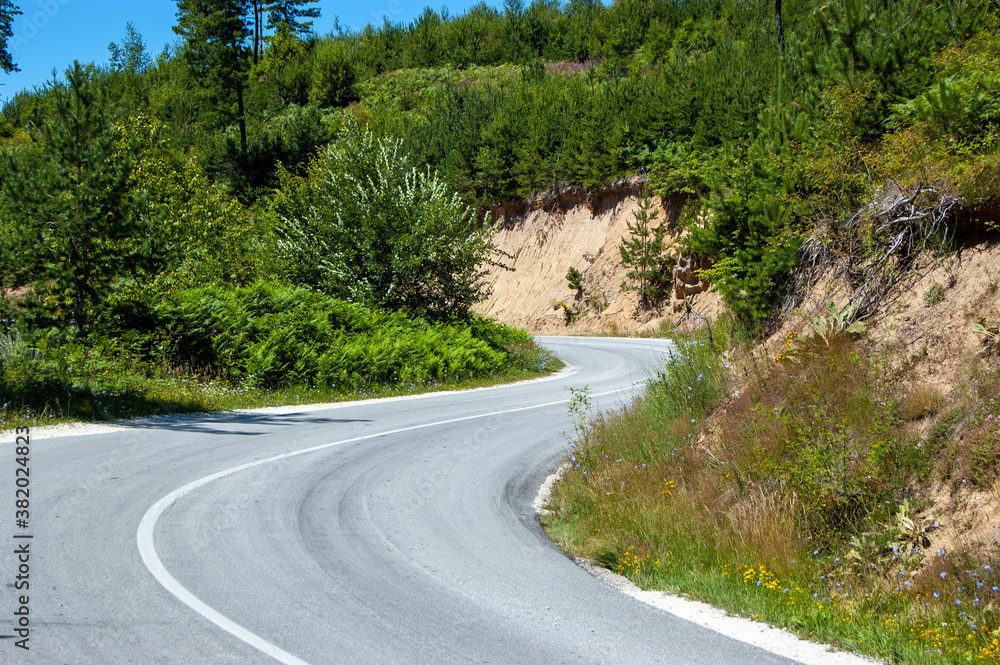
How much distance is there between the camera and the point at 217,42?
51219mm

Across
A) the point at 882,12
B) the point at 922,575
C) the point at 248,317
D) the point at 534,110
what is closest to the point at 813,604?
the point at 922,575

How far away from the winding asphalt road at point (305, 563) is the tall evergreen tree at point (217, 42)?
4827 centimetres

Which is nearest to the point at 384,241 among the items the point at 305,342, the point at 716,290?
the point at 305,342

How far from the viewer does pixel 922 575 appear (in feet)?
16.7

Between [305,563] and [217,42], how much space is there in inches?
2118

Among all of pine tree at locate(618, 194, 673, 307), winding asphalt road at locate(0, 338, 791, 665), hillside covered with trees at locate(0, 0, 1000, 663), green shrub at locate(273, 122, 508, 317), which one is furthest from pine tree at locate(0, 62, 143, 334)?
pine tree at locate(618, 194, 673, 307)

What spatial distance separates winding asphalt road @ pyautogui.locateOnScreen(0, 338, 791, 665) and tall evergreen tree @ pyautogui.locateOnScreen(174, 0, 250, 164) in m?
48.3

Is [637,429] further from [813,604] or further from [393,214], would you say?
[393,214]

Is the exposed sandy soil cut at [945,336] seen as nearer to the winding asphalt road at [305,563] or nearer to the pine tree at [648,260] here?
the winding asphalt road at [305,563]

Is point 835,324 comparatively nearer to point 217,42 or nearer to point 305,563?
point 305,563

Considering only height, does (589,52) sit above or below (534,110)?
above

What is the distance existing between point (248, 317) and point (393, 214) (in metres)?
6.42

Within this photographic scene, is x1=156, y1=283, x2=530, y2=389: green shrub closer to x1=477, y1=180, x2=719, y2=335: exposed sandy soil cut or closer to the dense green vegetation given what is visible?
the dense green vegetation

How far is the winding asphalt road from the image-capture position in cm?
433
